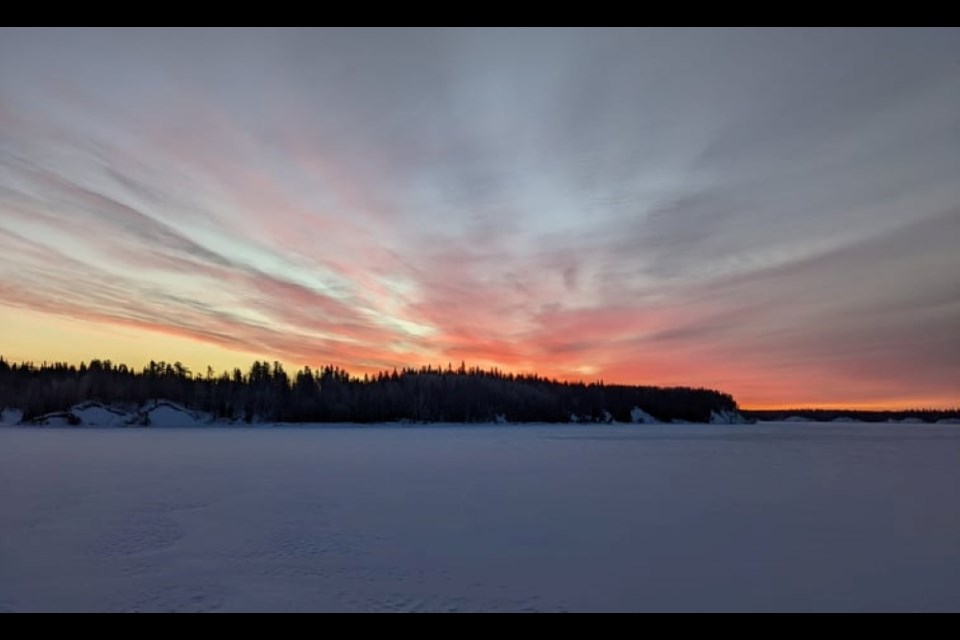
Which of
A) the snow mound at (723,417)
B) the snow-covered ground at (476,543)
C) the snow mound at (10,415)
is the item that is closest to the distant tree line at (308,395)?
the snow mound at (10,415)

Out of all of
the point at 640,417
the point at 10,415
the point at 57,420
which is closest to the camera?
the point at 57,420

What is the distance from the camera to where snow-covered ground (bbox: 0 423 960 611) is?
7691 millimetres

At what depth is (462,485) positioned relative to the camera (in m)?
18.8

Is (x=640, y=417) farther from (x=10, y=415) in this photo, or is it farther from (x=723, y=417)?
(x=10, y=415)

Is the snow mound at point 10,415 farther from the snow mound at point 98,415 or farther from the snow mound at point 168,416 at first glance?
the snow mound at point 168,416

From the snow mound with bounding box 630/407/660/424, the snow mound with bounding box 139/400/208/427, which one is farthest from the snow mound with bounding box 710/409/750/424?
the snow mound with bounding box 139/400/208/427

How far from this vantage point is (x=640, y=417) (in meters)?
170

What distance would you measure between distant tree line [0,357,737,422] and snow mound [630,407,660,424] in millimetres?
3947

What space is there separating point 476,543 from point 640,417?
16893cm

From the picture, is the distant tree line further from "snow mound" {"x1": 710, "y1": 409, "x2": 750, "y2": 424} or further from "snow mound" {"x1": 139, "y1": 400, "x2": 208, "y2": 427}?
"snow mound" {"x1": 710, "y1": 409, "x2": 750, "y2": 424}

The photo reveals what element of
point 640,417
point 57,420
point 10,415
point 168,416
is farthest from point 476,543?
point 640,417

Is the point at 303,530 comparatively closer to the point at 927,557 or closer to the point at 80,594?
the point at 80,594

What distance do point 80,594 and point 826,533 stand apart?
13.6 meters
